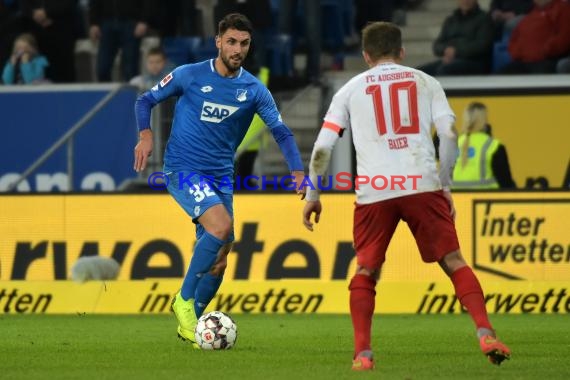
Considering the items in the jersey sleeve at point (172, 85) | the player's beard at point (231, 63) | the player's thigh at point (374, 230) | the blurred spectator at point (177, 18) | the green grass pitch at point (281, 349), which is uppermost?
the player's beard at point (231, 63)

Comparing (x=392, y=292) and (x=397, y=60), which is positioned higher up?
(x=397, y=60)

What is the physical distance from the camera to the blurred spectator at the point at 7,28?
67.4 ft

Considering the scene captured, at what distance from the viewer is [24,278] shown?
50.2ft

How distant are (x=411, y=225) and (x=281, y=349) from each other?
6.47ft

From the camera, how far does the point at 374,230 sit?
8.57m

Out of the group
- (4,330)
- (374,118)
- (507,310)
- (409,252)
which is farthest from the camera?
Result: (409,252)

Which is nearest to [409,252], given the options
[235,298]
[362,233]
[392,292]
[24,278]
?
[392,292]

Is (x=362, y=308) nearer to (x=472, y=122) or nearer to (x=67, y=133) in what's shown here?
(x=472, y=122)

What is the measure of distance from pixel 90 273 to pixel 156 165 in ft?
11.5

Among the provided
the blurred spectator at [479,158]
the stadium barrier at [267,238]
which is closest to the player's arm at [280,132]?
the stadium barrier at [267,238]

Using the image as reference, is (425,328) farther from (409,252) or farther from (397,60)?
(397,60)

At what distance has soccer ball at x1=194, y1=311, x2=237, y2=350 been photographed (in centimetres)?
1016

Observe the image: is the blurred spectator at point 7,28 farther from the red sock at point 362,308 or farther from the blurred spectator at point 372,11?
the red sock at point 362,308

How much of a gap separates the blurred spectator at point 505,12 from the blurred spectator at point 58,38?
550 centimetres
